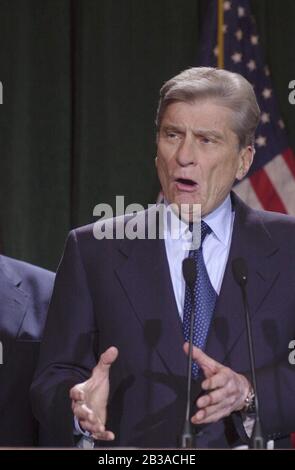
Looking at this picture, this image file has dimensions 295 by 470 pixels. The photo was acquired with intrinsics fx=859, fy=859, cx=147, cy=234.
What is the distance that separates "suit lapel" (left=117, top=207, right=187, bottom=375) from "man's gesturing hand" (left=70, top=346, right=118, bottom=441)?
0.77 feet

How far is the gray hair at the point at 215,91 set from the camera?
1.91 m

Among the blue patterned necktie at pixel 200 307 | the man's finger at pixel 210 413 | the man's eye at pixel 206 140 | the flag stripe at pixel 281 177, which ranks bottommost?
the man's finger at pixel 210 413

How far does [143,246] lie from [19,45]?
1661mm

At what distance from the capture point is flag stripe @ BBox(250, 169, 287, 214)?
3.41m

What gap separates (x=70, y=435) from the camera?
1.76 metres

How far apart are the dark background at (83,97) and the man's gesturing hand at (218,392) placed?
6.25 ft

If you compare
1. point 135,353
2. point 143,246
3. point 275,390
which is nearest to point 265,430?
point 275,390

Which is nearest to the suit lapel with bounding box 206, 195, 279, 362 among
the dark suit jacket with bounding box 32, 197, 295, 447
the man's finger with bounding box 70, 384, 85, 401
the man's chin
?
the dark suit jacket with bounding box 32, 197, 295, 447

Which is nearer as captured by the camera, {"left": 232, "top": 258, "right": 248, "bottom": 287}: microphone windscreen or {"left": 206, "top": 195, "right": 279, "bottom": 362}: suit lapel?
{"left": 232, "top": 258, "right": 248, "bottom": 287}: microphone windscreen

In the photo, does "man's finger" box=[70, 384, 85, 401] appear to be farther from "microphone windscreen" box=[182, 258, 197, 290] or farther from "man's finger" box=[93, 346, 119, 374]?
"microphone windscreen" box=[182, 258, 197, 290]

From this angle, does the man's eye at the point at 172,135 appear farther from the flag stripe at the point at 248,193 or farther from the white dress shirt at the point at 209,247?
the flag stripe at the point at 248,193

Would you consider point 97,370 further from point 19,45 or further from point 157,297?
point 19,45

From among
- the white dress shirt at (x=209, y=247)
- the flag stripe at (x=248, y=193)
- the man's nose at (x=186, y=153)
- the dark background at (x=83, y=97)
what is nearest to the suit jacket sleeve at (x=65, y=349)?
the white dress shirt at (x=209, y=247)
